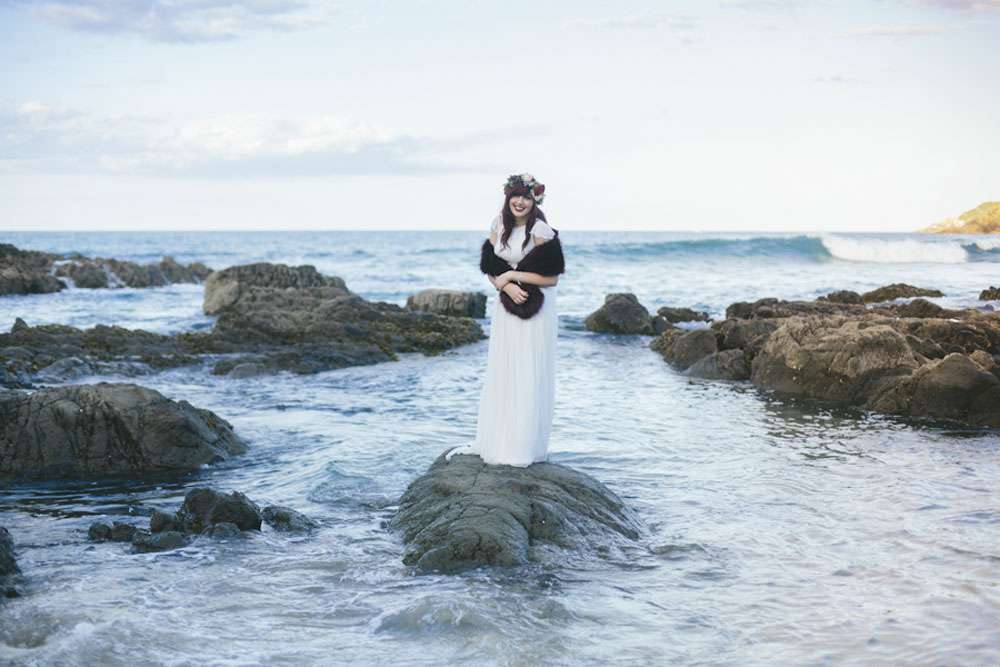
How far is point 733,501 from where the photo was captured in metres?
9.70

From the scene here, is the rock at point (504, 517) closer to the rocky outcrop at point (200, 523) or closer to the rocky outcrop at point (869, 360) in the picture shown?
the rocky outcrop at point (200, 523)

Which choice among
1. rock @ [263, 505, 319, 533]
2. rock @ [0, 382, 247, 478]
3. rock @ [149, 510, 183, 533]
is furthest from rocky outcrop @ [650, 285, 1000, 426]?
rock @ [149, 510, 183, 533]

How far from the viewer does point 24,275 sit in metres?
42.3

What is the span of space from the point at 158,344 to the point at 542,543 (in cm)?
1524

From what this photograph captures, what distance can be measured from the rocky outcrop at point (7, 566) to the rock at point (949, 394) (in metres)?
11.7

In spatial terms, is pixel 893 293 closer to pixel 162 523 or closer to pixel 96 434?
pixel 96 434

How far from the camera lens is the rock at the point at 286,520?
28.6 feet

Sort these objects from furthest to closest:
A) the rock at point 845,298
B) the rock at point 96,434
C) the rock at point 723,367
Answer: the rock at point 845,298 → the rock at point 723,367 → the rock at point 96,434

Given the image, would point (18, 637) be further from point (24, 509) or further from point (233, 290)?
point (233, 290)

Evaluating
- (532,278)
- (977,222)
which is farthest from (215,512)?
(977,222)

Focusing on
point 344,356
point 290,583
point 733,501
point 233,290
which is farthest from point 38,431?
point 233,290

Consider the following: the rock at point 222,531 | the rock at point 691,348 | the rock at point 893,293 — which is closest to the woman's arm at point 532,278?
the rock at point 222,531

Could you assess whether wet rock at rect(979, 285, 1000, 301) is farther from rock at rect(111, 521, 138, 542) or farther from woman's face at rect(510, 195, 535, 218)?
rock at rect(111, 521, 138, 542)

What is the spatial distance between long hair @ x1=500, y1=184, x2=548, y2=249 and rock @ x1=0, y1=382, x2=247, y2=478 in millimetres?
4974
